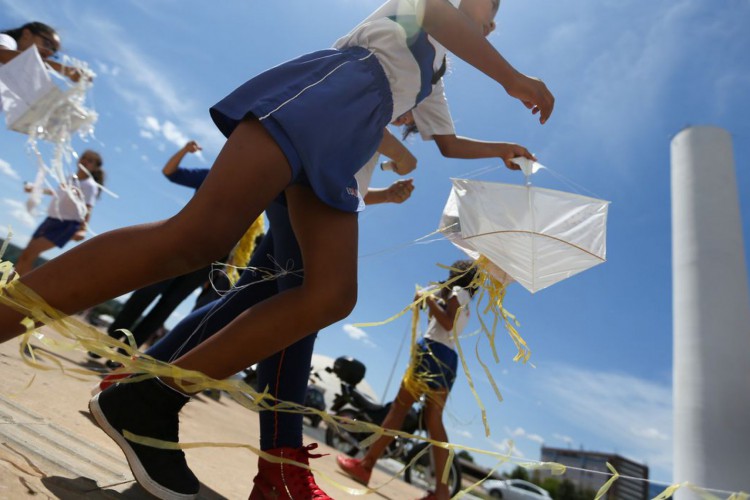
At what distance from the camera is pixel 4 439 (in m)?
0.97

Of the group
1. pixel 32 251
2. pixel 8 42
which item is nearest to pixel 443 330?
pixel 8 42

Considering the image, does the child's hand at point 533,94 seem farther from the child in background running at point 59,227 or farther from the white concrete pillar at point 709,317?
the white concrete pillar at point 709,317

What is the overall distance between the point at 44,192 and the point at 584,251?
9.96 feet

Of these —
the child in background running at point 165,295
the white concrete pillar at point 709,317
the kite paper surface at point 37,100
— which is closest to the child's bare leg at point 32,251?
the child in background running at point 165,295

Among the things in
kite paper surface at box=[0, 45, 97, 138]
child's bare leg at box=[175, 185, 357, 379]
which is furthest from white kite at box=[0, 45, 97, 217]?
child's bare leg at box=[175, 185, 357, 379]

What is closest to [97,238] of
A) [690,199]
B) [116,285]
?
[116,285]

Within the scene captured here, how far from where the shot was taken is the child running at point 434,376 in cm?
281

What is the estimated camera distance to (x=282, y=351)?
127cm

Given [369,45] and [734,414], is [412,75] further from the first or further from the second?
[734,414]

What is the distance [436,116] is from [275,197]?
2.45 feet

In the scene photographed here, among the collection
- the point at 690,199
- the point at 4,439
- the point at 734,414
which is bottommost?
the point at 4,439

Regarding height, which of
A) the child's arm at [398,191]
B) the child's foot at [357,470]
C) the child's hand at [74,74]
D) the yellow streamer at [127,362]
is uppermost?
the child's hand at [74,74]

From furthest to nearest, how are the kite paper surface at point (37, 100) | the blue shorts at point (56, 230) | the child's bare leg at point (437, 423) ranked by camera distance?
the blue shorts at point (56, 230) < the child's bare leg at point (437, 423) < the kite paper surface at point (37, 100)

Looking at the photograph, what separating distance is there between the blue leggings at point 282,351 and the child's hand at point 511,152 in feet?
2.38
